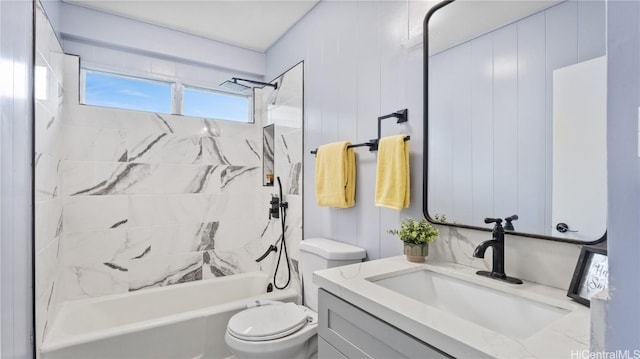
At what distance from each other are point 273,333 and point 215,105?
2.18m

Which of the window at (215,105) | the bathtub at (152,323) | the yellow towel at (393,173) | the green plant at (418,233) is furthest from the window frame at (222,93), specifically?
the green plant at (418,233)

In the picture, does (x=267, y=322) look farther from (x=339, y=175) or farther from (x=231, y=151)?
(x=231, y=151)

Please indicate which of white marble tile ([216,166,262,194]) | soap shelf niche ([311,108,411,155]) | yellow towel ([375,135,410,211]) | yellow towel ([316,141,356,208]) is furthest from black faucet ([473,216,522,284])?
white marble tile ([216,166,262,194])

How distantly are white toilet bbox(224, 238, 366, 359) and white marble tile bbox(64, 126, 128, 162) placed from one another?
65.0 inches

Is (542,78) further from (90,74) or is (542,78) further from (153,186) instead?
(90,74)

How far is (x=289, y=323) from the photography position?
1.79 m

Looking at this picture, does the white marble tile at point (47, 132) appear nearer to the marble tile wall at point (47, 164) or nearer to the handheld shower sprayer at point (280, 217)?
the marble tile wall at point (47, 164)

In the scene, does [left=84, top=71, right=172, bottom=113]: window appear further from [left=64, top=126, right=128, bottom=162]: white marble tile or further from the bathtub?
the bathtub

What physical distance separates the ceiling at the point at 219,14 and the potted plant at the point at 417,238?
5.90 ft

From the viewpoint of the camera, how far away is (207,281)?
2.72m

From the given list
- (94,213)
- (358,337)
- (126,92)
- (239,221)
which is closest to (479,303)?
(358,337)

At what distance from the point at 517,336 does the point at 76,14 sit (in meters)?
3.24

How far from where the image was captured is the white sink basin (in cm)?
94

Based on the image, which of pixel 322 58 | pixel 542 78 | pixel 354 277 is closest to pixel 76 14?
pixel 322 58
